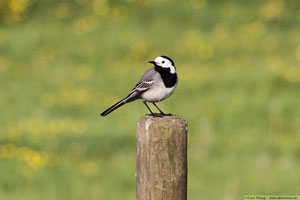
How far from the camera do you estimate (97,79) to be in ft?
58.9

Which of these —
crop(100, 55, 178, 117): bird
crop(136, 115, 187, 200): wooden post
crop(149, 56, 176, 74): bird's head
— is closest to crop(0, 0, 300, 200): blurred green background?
crop(100, 55, 178, 117): bird

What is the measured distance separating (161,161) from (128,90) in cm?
1232

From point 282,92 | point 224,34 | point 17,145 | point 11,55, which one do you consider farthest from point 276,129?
point 11,55

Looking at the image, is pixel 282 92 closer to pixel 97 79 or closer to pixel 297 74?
pixel 297 74

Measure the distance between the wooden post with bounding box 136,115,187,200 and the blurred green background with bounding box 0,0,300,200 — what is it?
5.29 meters

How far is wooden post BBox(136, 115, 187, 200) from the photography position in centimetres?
465

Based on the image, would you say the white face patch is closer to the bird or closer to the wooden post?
the bird

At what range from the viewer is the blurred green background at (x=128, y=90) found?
1086cm

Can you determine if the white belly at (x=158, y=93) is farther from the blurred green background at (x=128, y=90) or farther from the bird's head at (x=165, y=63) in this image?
the blurred green background at (x=128, y=90)

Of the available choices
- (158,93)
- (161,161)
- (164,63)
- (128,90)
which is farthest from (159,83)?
(128,90)

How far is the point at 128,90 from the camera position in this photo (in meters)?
16.9

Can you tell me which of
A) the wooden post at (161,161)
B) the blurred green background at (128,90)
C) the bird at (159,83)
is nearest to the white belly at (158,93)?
the bird at (159,83)

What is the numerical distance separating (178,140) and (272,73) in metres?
13.2

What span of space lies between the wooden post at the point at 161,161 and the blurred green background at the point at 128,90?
529 centimetres
